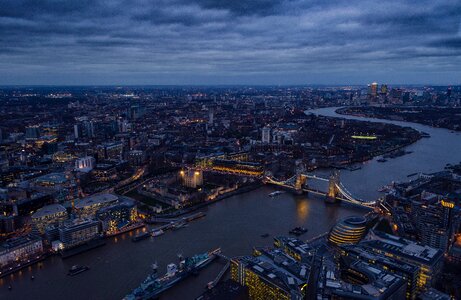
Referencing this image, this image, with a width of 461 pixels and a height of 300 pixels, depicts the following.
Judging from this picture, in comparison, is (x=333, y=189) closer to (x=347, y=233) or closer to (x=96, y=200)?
(x=347, y=233)

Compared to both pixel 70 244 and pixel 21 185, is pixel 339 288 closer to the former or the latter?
pixel 70 244

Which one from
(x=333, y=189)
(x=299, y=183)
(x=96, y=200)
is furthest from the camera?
(x=299, y=183)

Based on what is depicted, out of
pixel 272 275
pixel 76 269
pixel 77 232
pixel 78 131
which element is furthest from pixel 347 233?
pixel 78 131

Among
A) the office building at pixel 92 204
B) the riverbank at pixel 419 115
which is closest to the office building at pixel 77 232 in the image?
the office building at pixel 92 204

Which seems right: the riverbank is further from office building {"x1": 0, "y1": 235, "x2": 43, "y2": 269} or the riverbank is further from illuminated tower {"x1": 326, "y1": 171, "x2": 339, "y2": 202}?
office building {"x1": 0, "y1": 235, "x2": 43, "y2": 269}

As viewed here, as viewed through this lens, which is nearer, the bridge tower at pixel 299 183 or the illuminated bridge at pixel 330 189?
the illuminated bridge at pixel 330 189

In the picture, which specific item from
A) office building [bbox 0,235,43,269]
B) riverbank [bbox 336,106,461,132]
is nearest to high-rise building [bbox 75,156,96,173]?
office building [bbox 0,235,43,269]

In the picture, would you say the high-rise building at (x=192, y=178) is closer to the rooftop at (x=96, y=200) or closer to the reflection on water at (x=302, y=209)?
the rooftop at (x=96, y=200)
